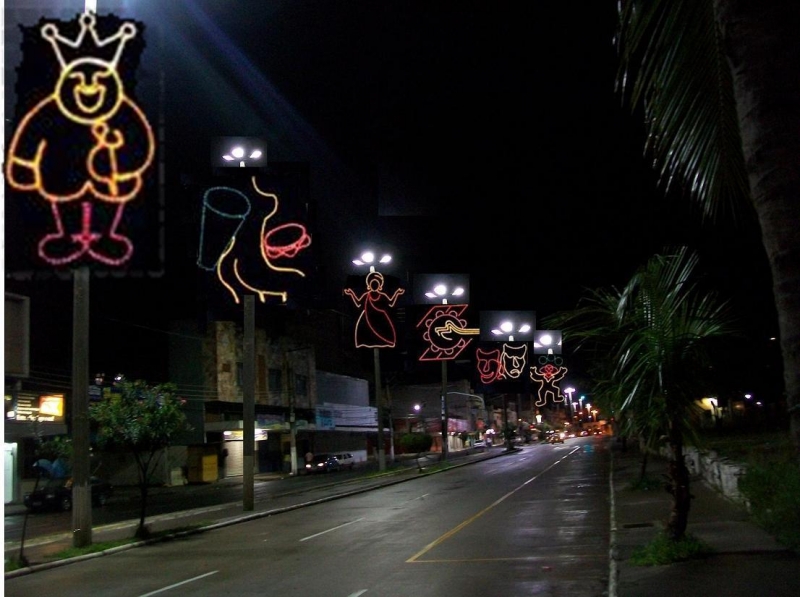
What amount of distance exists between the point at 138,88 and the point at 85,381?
14.8 metres

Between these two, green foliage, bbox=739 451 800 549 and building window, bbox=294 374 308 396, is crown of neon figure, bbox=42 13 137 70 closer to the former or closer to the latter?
green foliage, bbox=739 451 800 549

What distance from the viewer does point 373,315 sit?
48094mm

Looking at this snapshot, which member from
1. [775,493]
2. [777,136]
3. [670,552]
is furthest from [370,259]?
[777,136]

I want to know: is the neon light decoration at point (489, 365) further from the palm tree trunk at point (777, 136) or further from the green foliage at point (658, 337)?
the palm tree trunk at point (777, 136)

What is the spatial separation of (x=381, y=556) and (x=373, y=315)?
3195 cm

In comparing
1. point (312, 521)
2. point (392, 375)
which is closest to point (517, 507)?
point (312, 521)

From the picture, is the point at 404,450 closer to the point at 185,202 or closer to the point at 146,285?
the point at 146,285

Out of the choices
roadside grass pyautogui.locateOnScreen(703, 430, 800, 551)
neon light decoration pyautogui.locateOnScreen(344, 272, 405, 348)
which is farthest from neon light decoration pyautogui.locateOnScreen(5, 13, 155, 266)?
neon light decoration pyautogui.locateOnScreen(344, 272, 405, 348)

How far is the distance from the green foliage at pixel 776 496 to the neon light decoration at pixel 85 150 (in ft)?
30.5

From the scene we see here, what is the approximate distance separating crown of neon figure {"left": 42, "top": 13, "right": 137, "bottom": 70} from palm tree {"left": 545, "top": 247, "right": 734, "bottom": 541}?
6.89m

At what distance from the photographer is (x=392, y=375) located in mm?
85312

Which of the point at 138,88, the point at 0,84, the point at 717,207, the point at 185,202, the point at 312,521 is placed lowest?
the point at 312,521

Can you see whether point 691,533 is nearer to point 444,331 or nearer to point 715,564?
point 715,564

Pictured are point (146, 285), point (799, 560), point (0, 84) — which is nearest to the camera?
point (0, 84)
